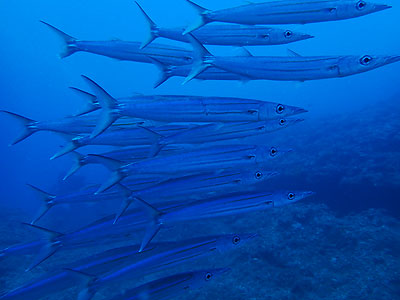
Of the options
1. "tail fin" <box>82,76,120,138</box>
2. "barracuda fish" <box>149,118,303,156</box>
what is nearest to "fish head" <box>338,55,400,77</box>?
"barracuda fish" <box>149,118,303,156</box>

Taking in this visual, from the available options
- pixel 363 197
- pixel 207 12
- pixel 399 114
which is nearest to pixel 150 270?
pixel 207 12

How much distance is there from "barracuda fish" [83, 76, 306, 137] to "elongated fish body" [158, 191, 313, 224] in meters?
1.04

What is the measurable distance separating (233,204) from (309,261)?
3307 mm

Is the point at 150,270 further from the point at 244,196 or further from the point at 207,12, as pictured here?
the point at 207,12

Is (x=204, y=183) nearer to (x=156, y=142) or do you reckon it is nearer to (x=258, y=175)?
(x=258, y=175)

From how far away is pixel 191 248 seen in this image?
147 inches

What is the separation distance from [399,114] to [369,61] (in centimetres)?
1374

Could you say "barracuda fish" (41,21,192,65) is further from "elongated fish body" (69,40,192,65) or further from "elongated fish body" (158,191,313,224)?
"elongated fish body" (158,191,313,224)

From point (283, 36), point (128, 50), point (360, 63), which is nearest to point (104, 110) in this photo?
point (128, 50)

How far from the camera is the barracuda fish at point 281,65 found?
3.31 m

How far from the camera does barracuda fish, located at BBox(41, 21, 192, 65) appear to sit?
4.24 metres

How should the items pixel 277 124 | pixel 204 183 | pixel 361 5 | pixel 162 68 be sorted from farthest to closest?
1. pixel 162 68
2. pixel 277 124
3. pixel 204 183
4. pixel 361 5

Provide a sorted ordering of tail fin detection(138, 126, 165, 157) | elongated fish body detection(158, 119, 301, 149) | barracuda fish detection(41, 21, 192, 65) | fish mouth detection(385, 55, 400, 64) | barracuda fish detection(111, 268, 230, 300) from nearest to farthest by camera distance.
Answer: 1. fish mouth detection(385, 55, 400, 64)
2. barracuda fish detection(111, 268, 230, 300)
3. tail fin detection(138, 126, 165, 157)
4. elongated fish body detection(158, 119, 301, 149)
5. barracuda fish detection(41, 21, 192, 65)

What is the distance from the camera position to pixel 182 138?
4059mm
